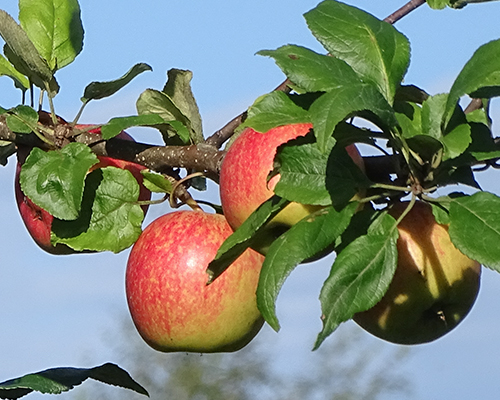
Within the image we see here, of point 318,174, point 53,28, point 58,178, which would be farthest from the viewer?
point 53,28

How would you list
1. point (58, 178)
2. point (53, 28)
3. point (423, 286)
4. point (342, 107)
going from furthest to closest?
point (53, 28) → point (58, 178) → point (423, 286) → point (342, 107)

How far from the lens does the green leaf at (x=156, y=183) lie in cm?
112

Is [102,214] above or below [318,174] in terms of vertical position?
above

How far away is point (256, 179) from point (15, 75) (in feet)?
1.79

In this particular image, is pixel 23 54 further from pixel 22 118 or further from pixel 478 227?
pixel 478 227

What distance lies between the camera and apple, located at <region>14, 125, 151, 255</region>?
1192 mm

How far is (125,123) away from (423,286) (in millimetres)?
397

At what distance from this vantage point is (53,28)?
4.12 feet

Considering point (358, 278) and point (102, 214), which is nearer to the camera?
point (358, 278)

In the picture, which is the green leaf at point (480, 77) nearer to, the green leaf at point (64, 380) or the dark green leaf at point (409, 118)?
the dark green leaf at point (409, 118)

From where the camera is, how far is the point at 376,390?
7188mm

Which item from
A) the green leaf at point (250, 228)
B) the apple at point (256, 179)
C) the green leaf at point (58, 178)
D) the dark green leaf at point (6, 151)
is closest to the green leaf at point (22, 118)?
the green leaf at point (58, 178)

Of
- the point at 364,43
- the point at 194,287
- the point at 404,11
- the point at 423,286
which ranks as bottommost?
the point at 423,286

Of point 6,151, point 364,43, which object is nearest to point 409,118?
point 364,43
